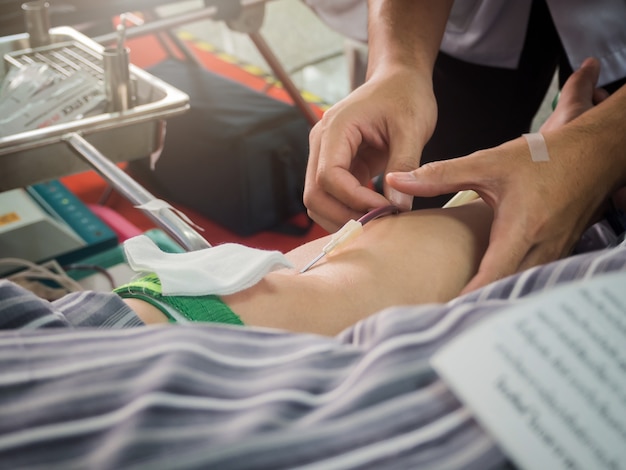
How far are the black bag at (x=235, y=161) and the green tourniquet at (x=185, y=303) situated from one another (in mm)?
1375

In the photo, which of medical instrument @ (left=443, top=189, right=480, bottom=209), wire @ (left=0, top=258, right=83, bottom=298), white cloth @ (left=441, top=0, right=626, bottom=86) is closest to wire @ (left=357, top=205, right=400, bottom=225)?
medical instrument @ (left=443, top=189, right=480, bottom=209)

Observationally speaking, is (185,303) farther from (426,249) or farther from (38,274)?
(38,274)

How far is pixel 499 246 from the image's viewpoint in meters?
0.69

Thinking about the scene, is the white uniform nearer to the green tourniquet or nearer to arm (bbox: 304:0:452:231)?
arm (bbox: 304:0:452:231)

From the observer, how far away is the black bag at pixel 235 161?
6.38 ft

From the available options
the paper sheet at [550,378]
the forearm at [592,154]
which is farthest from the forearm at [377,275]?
the paper sheet at [550,378]

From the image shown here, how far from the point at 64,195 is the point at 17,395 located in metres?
1.54

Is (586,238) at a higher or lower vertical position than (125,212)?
higher

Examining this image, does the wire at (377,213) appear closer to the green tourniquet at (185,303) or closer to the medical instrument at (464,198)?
the medical instrument at (464,198)

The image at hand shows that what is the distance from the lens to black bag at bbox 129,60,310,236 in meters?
1.94

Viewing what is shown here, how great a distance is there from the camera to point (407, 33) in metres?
1.01

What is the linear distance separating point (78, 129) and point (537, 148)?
59 centimetres

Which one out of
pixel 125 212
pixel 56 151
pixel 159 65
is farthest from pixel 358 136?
pixel 159 65

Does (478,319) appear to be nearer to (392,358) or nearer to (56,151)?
(392,358)
